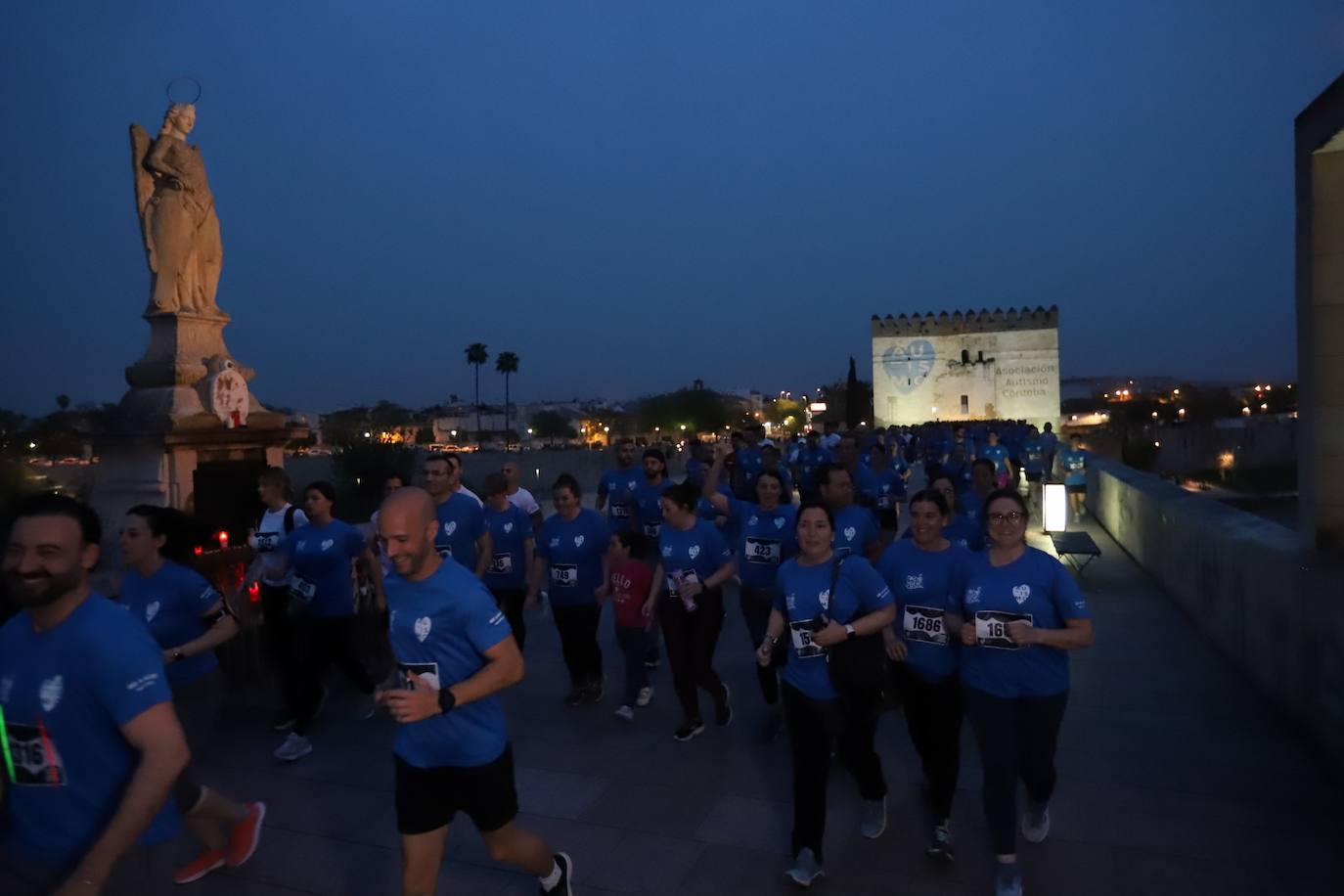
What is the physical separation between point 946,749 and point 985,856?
51cm

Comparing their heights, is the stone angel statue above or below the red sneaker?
above

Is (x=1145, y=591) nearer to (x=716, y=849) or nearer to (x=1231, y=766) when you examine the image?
(x=1231, y=766)

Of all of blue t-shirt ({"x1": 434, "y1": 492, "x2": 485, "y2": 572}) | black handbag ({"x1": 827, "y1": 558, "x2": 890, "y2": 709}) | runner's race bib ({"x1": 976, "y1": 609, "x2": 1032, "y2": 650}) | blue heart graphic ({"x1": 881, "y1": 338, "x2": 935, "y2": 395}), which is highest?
blue heart graphic ({"x1": 881, "y1": 338, "x2": 935, "y2": 395})

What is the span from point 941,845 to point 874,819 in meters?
0.38

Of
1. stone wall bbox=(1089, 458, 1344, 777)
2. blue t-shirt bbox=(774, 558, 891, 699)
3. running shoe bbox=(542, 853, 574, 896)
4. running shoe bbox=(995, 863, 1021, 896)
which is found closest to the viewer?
running shoe bbox=(542, 853, 574, 896)

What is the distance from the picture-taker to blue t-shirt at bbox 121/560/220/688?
4223 millimetres

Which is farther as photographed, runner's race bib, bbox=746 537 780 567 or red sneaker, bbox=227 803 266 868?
runner's race bib, bbox=746 537 780 567

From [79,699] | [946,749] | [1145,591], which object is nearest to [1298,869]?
[946,749]

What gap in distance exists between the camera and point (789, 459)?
681 inches

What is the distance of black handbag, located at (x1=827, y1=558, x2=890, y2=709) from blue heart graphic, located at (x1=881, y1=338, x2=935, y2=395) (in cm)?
6489

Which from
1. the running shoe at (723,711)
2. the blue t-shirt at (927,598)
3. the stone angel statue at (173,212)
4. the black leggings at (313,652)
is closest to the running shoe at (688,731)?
the running shoe at (723,711)

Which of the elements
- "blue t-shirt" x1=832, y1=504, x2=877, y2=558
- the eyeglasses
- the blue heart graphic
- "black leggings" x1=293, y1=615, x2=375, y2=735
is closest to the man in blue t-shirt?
the eyeglasses

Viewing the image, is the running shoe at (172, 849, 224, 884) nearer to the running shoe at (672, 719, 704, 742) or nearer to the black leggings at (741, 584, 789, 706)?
the running shoe at (672, 719, 704, 742)

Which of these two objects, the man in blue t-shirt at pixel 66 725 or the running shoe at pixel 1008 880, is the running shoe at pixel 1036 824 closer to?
the running shoe at pixel 1008 880
